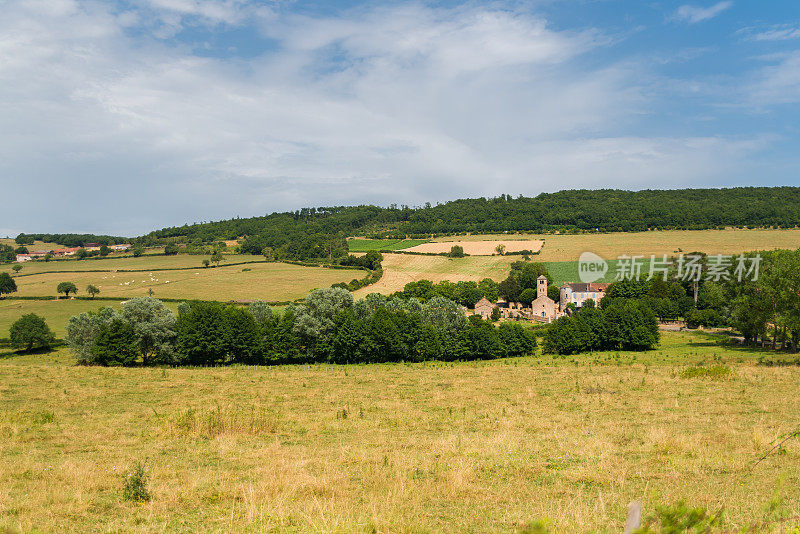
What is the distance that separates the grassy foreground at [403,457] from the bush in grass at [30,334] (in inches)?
1585

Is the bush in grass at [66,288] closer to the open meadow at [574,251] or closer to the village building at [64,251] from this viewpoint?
the open meadow at [574,251]

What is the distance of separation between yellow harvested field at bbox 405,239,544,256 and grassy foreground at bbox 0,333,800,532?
112591 mm

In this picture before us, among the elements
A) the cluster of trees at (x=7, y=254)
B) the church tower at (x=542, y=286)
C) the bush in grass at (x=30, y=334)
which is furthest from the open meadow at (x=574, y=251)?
the cluster of trees at (x=7, y=254)

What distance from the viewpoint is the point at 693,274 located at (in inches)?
3757

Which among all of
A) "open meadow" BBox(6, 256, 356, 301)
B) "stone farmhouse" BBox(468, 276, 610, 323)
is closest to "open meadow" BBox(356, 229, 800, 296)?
"stone farmhouse" BBox(468, 276, 610, 323)

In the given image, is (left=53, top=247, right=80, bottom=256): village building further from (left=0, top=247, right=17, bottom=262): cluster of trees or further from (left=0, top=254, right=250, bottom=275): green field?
(left=0, top=254, right=250, bottom=275): green field

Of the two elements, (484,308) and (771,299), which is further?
(484,308)

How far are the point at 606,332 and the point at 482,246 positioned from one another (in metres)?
90.1

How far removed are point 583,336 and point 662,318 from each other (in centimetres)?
4219

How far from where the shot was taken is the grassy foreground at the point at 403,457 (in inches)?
324

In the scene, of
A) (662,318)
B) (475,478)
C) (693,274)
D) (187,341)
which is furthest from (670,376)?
(693,274)

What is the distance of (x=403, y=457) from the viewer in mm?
12008

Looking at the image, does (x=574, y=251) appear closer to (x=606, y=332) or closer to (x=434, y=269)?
(x=434, y=269)
